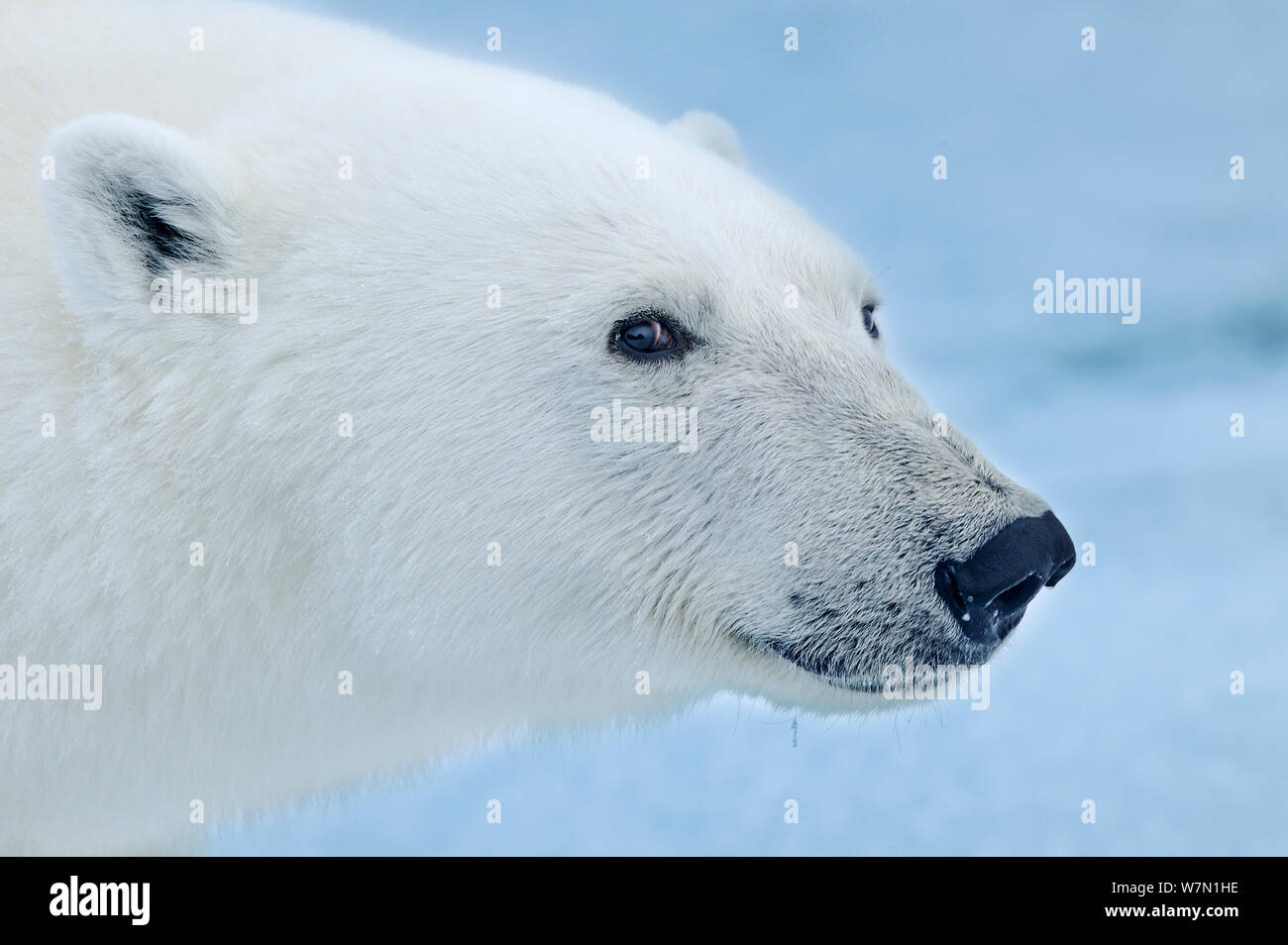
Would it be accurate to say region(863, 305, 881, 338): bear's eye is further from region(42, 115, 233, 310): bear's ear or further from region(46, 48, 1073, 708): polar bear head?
region(42, 115, 233, 310): bear's ear

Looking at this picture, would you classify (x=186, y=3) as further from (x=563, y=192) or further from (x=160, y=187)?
(x=563, y=192)

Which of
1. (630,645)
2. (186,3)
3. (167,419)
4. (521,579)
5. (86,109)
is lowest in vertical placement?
(630,645)

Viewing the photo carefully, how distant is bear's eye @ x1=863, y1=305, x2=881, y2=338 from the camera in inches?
144

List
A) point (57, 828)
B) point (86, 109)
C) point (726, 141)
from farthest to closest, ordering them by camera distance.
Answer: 1. point (726, 141)
2. point (57, 828)
3. point (86, 109)

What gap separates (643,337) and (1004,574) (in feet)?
3.48

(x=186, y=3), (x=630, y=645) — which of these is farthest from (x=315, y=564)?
(x=186, y=3)

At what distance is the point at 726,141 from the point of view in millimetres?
4234

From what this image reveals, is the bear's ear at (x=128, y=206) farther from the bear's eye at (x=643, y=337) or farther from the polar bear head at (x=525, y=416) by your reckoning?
the bear's eye at (x=643, y=337)

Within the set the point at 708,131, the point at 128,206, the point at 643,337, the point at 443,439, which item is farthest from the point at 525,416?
the point at 708,131

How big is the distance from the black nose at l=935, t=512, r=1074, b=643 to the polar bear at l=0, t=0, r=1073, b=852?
0.04 feet

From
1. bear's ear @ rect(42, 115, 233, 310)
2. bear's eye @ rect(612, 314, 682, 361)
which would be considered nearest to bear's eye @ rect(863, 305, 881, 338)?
bear's eye @ rect(612, 314, 682, 361)

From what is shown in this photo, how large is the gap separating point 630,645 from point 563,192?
1.24m

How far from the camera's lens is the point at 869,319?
12.1 ft

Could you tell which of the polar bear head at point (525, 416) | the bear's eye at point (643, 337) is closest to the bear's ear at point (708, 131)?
the polar bear head at point (525, 416)
